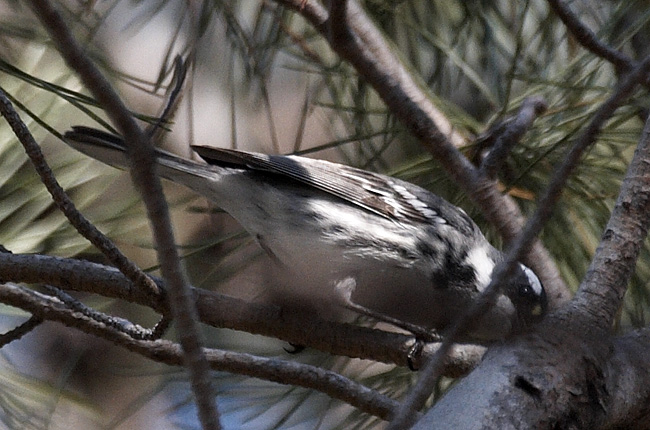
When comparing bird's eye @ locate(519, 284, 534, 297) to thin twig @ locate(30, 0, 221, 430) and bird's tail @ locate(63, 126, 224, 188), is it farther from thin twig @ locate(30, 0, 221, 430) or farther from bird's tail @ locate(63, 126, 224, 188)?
thin twig @ locate(30, 0, 221, 430)

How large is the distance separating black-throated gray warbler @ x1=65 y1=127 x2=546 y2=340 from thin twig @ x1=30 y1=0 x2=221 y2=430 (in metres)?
0.82

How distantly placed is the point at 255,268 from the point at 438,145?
1.96 ft

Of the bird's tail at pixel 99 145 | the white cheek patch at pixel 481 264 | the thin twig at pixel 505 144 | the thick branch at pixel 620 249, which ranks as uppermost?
the bird's tail at pixel 99 145

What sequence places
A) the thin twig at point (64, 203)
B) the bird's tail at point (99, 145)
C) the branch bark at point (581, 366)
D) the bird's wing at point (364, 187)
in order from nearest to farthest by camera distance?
the branch bark at point (581, 366), the thin twig at point (64, 203), the bird's tail at point (99, 145), the bird's wing at point (364, 187)

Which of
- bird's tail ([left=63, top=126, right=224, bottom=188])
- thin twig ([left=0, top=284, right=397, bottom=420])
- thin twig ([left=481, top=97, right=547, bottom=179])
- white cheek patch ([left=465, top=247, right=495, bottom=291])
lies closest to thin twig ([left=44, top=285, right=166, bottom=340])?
thin twig ([left=0, top=284, right=397, bottom=420])

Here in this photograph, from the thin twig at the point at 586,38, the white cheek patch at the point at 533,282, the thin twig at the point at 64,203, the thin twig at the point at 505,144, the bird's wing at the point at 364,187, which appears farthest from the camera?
the bird's wing at the point at 364,187

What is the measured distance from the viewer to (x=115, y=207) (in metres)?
1.53

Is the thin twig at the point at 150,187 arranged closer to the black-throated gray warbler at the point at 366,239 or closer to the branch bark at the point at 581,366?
the branch bark at the point at 581,366

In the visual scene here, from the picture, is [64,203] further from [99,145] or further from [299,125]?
[299,125]

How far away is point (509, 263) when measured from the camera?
70 cm

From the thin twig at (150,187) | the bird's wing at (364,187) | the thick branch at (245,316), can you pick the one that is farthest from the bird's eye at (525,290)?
the thin twig at (150,187)

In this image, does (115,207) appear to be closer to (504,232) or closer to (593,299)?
(504,232)

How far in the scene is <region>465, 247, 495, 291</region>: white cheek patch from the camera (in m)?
1.51

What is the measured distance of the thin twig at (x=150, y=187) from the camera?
54 centimetres
